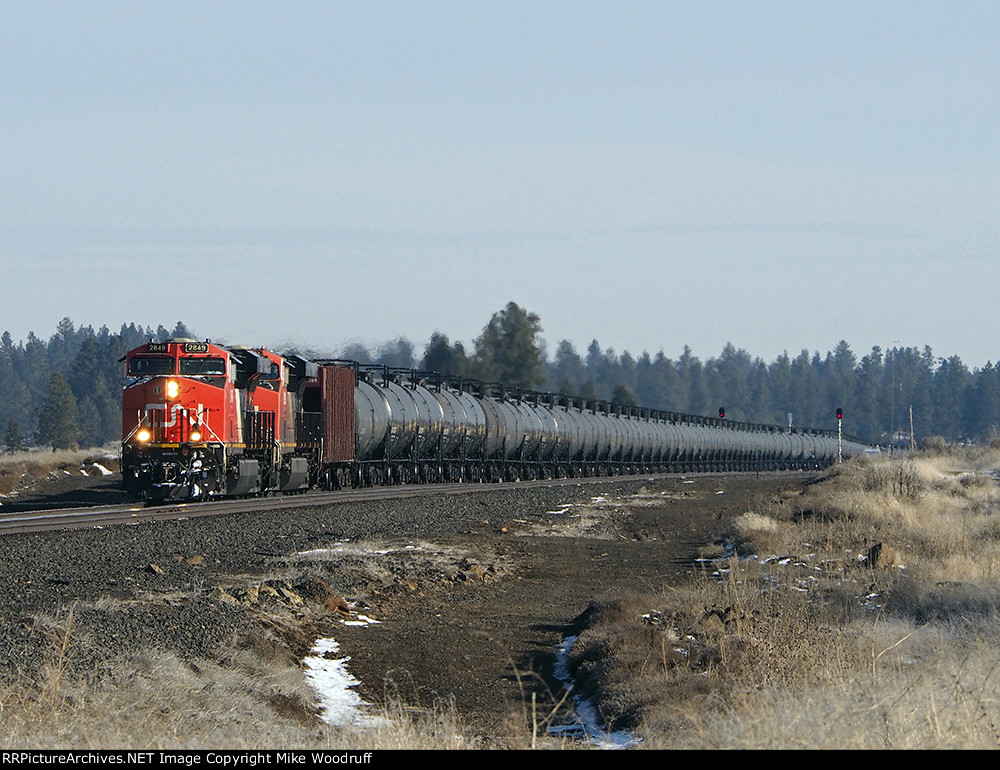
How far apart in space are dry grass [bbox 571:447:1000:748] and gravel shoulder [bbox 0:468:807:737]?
0.92m

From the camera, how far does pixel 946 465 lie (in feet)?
168

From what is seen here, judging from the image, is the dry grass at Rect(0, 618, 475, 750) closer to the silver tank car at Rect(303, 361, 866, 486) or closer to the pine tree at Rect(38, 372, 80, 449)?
the silver tank car at Rect(303, 361, 866, 486)

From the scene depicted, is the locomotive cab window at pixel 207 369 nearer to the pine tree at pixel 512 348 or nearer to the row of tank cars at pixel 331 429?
the row of tank cars at pixel 331 429

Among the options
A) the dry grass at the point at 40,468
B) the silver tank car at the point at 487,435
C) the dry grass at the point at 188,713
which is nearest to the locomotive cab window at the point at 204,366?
the silver tank car at the point at 487,435

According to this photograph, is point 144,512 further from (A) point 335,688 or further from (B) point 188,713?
(B) point 188,713

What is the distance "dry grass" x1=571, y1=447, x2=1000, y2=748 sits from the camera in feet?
21.7

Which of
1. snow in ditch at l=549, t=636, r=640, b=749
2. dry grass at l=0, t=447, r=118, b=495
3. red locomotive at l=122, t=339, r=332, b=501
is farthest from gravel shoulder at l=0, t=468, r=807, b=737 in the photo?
dry grass at l=0, t=447, r=118, b=495

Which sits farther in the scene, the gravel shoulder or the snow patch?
the gravel shoulder

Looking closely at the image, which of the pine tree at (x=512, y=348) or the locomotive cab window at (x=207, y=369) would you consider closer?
the locomotive cab window at (x=207, y=369)

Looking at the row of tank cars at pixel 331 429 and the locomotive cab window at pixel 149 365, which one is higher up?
the locomotive cab window at pixel 149 365

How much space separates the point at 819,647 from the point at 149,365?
57.0 feet

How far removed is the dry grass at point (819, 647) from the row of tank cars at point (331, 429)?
10.4 metres

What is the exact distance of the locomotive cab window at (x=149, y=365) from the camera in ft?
78.5

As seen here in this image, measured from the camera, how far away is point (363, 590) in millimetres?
15234
